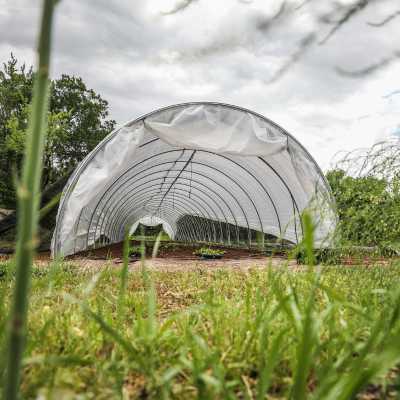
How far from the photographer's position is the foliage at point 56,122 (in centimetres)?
1770

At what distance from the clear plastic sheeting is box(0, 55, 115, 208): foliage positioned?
20.5ft

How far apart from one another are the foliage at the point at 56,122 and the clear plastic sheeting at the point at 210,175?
626 cm

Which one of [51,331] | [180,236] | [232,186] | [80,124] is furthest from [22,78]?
[51,331]

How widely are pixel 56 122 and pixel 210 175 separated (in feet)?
36.9

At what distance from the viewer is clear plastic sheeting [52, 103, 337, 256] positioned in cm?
638

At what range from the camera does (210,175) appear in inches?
481

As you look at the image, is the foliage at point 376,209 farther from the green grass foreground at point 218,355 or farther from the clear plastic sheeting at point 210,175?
the green grass foreground at point 218,355

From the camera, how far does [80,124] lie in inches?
1023

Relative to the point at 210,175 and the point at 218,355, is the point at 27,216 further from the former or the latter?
the point at 210,175

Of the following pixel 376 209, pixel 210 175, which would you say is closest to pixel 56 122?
pixel 210 175

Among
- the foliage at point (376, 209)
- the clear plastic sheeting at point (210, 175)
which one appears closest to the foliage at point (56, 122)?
the clear plastic sheeting at point (210, 175)

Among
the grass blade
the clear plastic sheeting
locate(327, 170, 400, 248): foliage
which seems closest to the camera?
the grass blade

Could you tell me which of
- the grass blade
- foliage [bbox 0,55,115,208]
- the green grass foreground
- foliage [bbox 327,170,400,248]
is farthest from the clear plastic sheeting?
foliage [bbox 0,55,115,208]

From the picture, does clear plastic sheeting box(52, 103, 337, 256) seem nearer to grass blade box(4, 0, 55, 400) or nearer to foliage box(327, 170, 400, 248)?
foliage box(327, 170, 400, 248)
